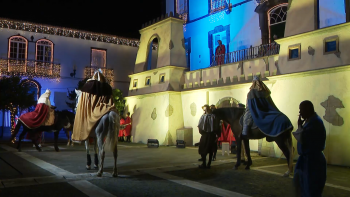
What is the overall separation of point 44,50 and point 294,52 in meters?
19.4

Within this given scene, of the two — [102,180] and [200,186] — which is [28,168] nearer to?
[102,180]

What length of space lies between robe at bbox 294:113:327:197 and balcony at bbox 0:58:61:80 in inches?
890

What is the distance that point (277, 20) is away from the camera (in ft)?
51.5

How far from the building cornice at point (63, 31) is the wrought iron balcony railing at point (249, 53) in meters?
12.9

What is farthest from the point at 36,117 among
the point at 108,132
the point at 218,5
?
the point at 218,5

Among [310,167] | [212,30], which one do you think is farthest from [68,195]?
[212,30]

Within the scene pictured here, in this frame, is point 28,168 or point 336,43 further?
point 336,43

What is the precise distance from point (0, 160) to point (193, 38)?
557 inches

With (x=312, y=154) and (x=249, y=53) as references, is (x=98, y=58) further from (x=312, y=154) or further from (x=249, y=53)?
(x=312, y=154)

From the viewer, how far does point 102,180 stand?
6512mm

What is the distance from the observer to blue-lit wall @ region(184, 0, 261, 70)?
16719 mm

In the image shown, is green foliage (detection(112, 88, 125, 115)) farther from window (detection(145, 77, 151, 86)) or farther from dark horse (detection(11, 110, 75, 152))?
dark horse (detection(11, 110, 75, 152))

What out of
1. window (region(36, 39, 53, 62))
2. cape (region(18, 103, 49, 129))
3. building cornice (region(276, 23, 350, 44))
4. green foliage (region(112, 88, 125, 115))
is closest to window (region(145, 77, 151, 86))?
green foliage (region(112, 88, 125, 115))

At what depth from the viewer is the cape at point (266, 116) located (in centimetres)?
732
